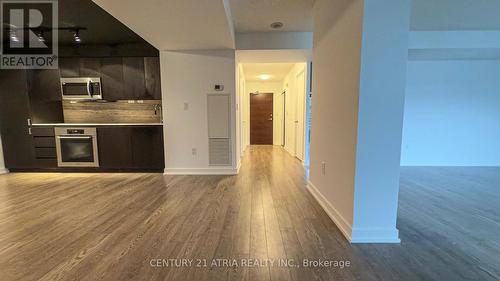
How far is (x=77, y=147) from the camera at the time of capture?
12.9ft

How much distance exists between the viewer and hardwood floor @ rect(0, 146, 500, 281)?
56.9 inches

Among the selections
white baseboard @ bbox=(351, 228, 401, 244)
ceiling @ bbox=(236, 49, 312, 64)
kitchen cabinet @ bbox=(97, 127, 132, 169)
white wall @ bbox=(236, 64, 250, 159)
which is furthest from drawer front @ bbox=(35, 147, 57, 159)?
white baseboard @ bbox=(351, 228, 401, 244)

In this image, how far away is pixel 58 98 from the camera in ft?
13.2

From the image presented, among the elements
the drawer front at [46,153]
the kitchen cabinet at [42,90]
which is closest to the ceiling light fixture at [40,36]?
the kitchen cabinet at [42,90]

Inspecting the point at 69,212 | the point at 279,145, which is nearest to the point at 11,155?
the point at 69,212

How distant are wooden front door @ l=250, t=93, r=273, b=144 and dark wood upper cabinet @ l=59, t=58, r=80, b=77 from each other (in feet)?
16.6

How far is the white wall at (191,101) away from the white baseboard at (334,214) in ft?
5.57

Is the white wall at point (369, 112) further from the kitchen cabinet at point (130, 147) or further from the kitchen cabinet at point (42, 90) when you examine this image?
the kitchen cabinet at point (42, 90)

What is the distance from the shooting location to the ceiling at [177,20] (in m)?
Answer: 2.14

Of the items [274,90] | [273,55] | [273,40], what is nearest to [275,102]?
[274,90]

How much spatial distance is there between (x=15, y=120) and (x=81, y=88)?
1354 millimetres

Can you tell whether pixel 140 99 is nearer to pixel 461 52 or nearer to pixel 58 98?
pixel 58 98

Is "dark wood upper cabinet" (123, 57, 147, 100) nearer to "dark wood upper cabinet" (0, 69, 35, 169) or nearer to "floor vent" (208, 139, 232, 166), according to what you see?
"floor vent" (208, 139, 232, 166)

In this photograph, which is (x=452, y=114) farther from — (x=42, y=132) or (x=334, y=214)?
(x=42, y=132)
